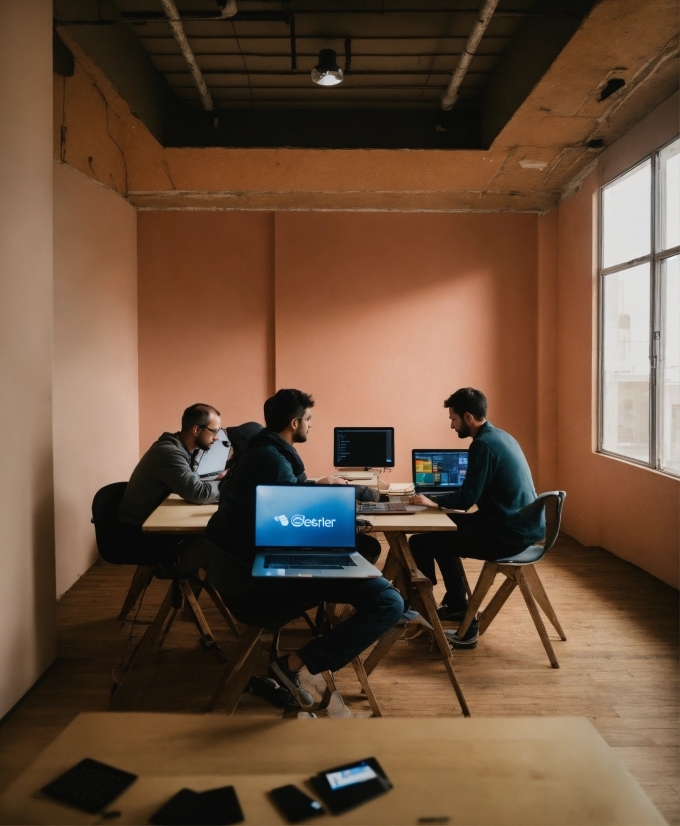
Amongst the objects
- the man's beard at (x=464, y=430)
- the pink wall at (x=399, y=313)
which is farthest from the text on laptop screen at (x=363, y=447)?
the pink wall at (x=399, y=313)

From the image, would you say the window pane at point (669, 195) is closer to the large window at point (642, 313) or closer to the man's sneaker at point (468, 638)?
the large window at point (642, 313)

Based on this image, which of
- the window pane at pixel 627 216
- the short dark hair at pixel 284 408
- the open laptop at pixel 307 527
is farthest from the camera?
the window pane at pixel 627 216

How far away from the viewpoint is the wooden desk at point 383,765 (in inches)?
46.5

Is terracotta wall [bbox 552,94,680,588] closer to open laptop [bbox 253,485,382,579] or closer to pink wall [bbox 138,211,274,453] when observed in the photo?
open laptop [bbox 253,485,382,579]

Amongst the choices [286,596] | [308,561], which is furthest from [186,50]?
[286,596]

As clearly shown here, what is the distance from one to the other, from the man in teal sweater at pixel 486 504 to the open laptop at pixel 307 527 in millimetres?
936

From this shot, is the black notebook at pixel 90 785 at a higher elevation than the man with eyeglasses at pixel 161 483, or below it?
below

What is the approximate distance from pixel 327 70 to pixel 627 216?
2.73m

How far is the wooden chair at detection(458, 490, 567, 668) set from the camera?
131 inches

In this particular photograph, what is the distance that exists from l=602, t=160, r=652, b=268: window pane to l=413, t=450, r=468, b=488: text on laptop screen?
221 cm

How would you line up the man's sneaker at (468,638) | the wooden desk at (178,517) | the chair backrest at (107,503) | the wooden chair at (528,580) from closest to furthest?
1. the wooden desk at (178,517)
2. the wooden chair at (528,580)
3. the chair backrest at (107,503)
4. the man's sneaker at (468,638)

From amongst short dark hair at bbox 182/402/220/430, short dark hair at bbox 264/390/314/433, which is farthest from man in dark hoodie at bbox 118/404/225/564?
short dark hair at bbox 264/390/314/433

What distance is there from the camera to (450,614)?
393cm

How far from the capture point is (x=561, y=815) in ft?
3.87
